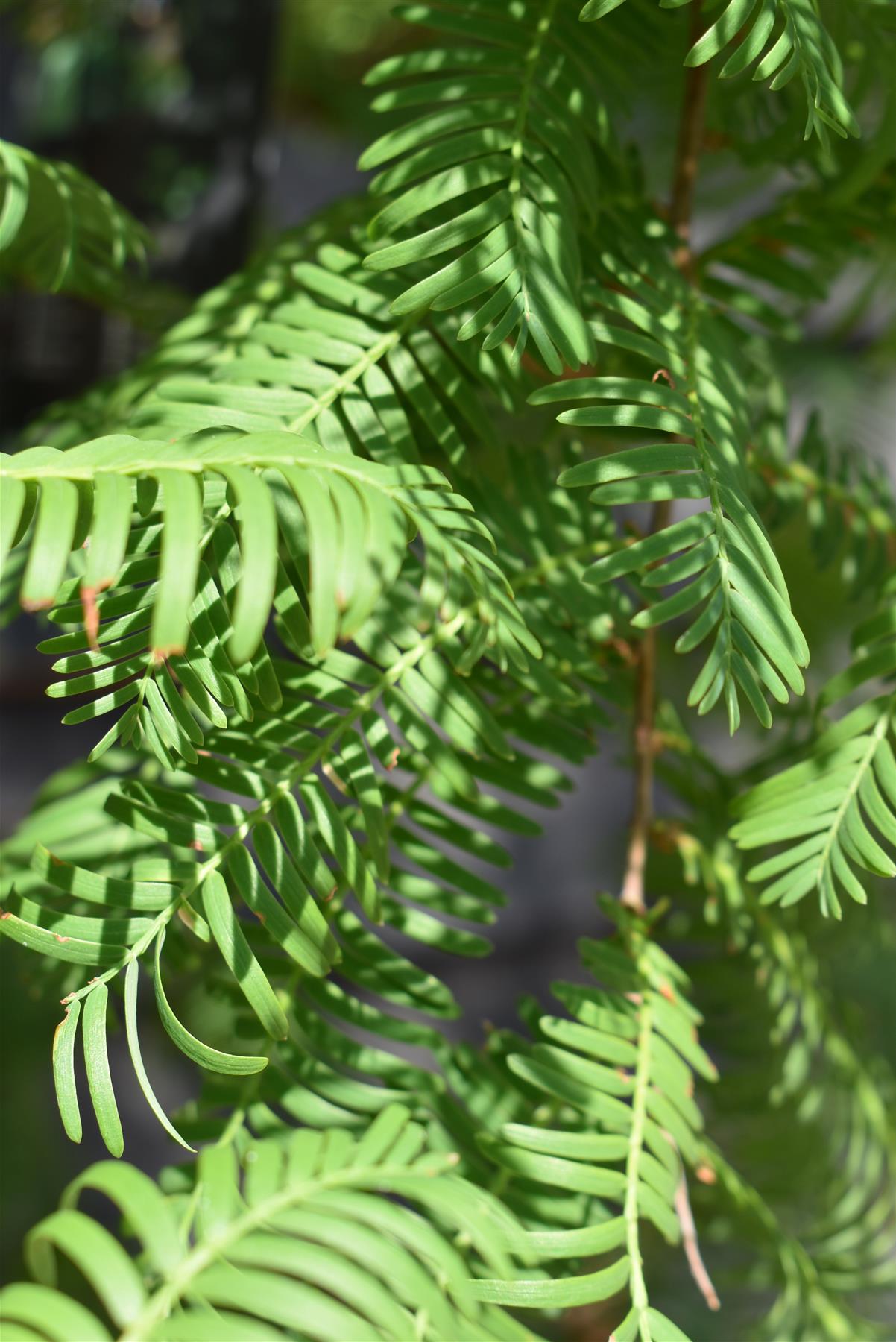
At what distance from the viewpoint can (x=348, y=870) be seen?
341 mm

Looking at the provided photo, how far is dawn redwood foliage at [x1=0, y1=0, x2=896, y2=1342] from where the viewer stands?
25cm

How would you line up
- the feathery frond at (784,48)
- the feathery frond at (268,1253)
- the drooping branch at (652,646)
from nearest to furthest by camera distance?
Answer: the feathery frond at (268,1253) → the feathery frond at (784,48) → the drooping branch at (652,646)

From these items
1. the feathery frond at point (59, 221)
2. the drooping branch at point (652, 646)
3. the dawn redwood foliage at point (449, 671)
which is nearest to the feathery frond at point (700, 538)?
the dawn redwood foliage at point (449, 671)

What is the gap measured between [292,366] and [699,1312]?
0.63 meters

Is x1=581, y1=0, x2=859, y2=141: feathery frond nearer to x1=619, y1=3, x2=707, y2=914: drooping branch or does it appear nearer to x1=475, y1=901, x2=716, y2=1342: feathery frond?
x1=619, y1=3, x2=707, y2=914: drooping branch

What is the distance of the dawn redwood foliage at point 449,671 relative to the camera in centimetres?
25

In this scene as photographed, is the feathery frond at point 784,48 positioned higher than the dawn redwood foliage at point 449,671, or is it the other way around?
the feathery frond at point 784,48

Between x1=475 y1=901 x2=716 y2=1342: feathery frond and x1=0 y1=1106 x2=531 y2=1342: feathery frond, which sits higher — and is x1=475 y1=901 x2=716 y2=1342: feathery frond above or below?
below

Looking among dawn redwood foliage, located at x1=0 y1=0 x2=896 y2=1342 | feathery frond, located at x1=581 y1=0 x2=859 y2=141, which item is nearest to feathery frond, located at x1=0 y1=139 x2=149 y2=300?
dawn redwood foliage, located at x1=0 y1=0 x2=896 y2=1342

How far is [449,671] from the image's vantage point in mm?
392

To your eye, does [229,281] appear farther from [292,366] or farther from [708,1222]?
[708,1222]

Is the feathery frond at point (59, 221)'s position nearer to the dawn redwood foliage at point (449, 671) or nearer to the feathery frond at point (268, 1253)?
the dawn redwood foliage at point (449, 671)

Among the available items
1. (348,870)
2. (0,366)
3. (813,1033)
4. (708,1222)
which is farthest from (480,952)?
(0,366)

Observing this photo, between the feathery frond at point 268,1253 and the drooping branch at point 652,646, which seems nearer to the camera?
Result: the feathery frond at point 268,1253
